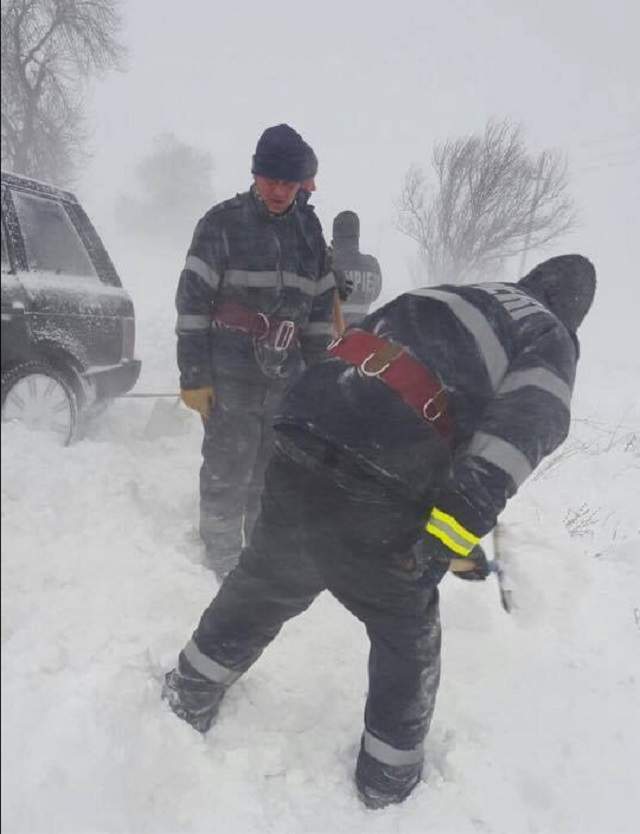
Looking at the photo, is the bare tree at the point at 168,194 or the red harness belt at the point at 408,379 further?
the bare tree at the point at 168,194

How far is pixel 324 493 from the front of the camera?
1.82 metres

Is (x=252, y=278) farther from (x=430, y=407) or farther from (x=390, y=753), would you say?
(x=390, y=753)

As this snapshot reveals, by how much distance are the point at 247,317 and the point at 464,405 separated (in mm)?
1273

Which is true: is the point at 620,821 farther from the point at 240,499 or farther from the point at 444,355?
the point at 240,499

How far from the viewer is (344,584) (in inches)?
72.4

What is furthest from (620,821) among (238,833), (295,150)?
(295,150)

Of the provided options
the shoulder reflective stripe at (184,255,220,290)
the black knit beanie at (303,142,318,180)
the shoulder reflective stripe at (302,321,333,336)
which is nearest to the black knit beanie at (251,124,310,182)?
the black knit beanie at (303,142,318,180)

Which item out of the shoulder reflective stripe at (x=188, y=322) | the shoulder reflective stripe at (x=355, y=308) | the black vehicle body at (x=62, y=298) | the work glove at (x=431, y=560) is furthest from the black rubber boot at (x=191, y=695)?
the shoulder reflective stripe at (x=355, y=308)

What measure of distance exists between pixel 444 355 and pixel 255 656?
1.25m

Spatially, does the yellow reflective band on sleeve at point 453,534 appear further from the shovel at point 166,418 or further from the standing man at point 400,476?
the shovel at point 166,418

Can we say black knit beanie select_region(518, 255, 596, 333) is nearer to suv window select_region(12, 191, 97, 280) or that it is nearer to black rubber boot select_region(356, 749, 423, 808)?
suv window select_region(12, 191, 97, 280)

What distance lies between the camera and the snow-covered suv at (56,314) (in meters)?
1.06

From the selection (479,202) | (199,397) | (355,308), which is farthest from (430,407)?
(479,202)

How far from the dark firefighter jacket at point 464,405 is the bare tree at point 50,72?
972mm
